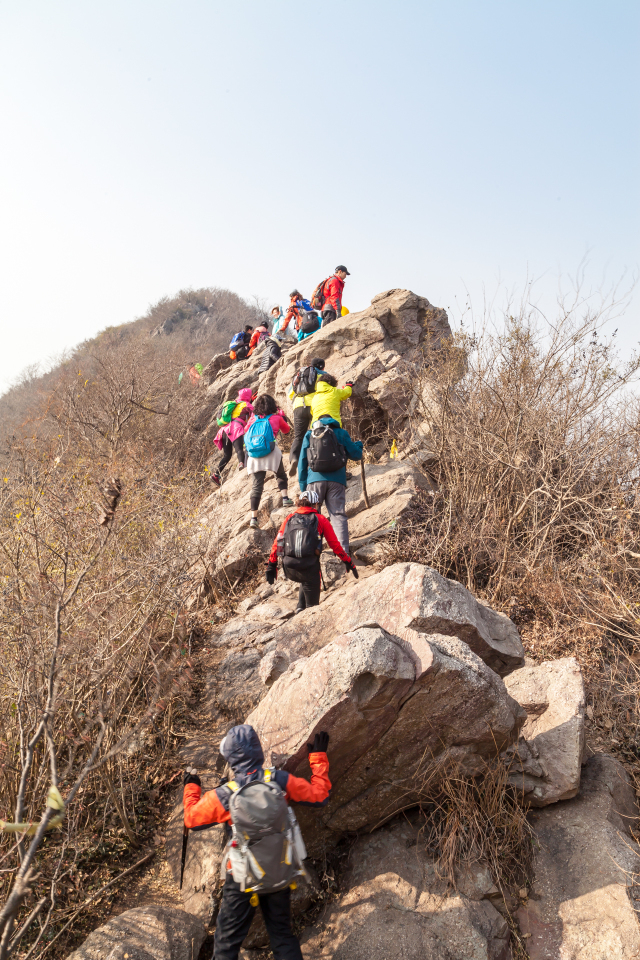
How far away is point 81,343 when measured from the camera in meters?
30.8

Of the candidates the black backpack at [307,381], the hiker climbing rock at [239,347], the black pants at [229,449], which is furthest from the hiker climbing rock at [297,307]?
the black backpack at [307,381]

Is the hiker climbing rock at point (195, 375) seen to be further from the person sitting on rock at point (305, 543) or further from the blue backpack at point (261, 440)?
the person sitting on rock at point (305, 543)

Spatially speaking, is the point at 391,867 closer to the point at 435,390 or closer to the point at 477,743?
the point at 477,743

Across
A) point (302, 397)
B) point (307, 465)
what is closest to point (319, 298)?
point (302, 397)

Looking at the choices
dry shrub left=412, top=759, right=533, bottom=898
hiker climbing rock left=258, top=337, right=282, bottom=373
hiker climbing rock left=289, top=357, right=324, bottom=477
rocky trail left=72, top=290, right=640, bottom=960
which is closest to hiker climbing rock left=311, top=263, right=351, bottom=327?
hiker climbing rock left=258, top=337, right=282, bottom=373

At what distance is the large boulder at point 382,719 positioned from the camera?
358cm

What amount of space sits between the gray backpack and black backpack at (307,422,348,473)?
13.4 ft

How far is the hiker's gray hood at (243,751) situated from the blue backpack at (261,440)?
5207 millimetres

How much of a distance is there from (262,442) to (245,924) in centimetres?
586

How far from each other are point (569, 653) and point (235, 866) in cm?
451

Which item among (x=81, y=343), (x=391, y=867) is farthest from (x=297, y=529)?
(x=81, y=343)

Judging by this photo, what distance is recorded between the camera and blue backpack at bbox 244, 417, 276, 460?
8.02 m

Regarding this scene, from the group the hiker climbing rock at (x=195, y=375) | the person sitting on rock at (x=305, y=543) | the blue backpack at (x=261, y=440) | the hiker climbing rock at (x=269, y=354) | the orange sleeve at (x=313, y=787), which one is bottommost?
the orange sleeve at (x=313, y=787)

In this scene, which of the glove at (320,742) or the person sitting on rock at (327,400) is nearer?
the glove at (320,742)
